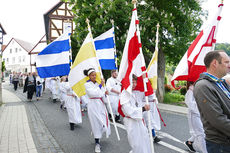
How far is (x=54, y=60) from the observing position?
23.8 feet

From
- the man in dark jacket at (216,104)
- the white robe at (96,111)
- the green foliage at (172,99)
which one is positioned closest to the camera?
the man in dark jacket at (216,104)

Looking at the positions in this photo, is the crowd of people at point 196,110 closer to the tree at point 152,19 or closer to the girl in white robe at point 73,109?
the girl in white robe at point 73,109

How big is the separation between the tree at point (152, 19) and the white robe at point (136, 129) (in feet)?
25.5

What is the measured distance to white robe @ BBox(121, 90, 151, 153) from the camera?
3.56 meters

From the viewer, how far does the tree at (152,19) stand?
1111 centimetres

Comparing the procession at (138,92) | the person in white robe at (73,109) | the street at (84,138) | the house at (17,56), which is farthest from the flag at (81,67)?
the house at (17,56)

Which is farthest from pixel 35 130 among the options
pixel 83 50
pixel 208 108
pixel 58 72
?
pixel 208 108

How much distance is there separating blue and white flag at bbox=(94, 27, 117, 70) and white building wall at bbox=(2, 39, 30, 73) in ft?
146

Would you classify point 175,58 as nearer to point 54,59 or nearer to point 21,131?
point 54,59

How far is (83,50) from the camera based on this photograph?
5.91 m

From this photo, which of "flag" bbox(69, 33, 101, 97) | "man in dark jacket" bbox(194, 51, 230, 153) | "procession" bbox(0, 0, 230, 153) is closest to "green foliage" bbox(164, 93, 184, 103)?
"procession" bbox(0, 0, 230, 153)

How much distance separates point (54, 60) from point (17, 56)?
166ft

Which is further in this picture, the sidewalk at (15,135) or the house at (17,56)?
the house at (17,56)

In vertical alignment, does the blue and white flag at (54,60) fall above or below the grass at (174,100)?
above
